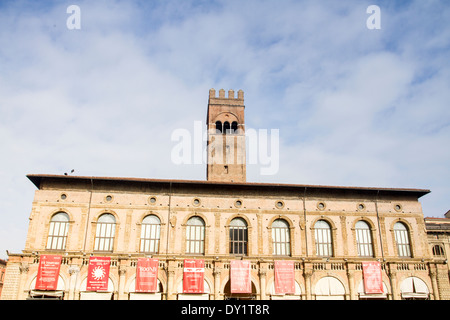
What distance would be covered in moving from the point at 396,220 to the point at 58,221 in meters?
31.0

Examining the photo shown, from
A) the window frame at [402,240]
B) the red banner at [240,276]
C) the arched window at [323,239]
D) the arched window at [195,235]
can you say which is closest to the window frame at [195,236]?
the arched window at [195,235]

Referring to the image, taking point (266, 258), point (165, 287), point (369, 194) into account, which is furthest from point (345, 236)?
point (165, 287)

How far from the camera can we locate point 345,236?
33.9 m

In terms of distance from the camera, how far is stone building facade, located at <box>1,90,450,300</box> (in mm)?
29984

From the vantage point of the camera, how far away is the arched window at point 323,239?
33531 millimetres

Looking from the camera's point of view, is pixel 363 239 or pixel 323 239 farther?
pixel 363 239

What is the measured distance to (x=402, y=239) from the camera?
34719mm

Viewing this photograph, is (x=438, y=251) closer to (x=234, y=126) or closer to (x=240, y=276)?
(x=234, y=126)

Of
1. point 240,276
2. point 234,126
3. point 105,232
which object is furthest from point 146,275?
point 234,126

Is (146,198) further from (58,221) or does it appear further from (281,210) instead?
(281,210)

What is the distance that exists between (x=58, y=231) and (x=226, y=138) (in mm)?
26709

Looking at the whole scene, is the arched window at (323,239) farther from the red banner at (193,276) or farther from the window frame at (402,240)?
the red banner at (193,276)

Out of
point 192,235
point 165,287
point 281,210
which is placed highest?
point 281,210

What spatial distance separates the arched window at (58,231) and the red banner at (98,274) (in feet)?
12.5
